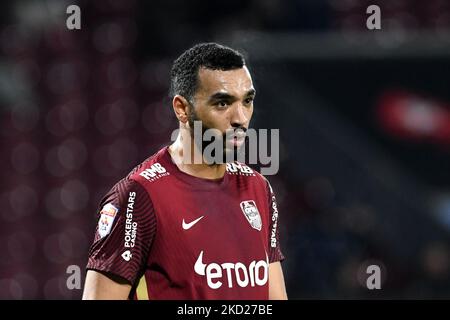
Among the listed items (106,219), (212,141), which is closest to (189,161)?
(212,141)

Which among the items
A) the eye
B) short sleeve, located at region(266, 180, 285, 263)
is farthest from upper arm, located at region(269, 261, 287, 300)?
the eye

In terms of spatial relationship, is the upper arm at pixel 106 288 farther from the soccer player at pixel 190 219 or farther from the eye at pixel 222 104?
the eye at pixel 222 104

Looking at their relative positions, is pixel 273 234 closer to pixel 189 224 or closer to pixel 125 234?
pixel 189 224

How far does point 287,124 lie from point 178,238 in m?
4.40

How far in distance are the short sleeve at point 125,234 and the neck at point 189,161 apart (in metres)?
0.20

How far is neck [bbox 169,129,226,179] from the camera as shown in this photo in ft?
9.19

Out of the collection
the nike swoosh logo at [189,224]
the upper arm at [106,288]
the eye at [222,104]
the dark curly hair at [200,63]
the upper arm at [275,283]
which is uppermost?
the dark curly hair at [200,63]

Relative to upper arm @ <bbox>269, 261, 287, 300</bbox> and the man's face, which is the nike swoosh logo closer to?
the man's face

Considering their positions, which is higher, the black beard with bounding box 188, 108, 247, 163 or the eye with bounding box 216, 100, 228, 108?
the eye with bounding box 216, 100, 228, 108

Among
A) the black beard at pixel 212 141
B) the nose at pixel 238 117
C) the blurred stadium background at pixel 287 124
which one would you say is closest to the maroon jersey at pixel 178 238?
the black beard at pixel 212 141

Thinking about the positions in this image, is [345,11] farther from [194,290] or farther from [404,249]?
[194,290]

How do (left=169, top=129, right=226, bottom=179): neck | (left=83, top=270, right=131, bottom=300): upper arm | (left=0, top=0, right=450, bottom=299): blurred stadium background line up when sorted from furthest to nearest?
(left=0, top=0, right=450, bottom=299): blurred stadium background < (left=169, top=129, right=226, bottom=179): neck < (left=83, top=270, right=131, bottom=300): upper arm

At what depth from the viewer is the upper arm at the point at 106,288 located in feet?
8.50
